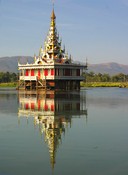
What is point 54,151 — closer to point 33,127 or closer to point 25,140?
point 25,140

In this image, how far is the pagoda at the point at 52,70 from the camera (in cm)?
5936

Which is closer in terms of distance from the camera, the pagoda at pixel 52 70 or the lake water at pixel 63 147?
the lake water at pixel 63 147

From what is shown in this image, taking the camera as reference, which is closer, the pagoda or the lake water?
the lake water

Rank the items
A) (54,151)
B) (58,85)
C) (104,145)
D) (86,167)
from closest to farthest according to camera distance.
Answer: (86,167)
(54,151)
(104,145)
(58,85)

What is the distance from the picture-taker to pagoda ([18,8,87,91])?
59.4 m

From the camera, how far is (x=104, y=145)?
13.1 meters

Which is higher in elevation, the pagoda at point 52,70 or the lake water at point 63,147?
the pagoda at point 52,70

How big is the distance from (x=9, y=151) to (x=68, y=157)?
7.27ft

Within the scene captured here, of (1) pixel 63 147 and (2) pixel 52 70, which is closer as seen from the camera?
(1) pixel 63 147

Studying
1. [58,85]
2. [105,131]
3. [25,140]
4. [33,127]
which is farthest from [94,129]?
[58,85]

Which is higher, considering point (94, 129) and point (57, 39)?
point (57, 39)

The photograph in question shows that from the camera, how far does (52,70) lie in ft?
193

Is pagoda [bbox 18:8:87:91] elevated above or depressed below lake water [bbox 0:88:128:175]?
above

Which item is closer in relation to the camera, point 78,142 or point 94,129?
point 78,142
